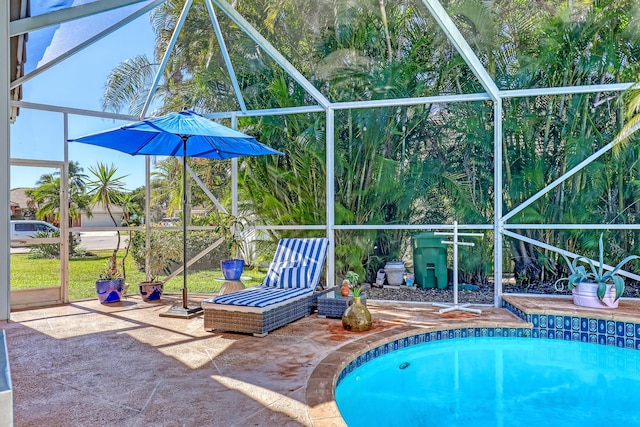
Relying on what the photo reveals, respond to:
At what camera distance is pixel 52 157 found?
6.93 meters

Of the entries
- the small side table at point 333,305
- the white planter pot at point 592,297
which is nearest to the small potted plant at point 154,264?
the small side table at point 333,305

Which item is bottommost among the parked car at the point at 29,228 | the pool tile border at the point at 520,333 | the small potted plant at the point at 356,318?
the pool tile border at the point at 520,333

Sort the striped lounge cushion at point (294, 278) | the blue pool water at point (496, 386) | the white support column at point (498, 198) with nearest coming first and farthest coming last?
the blue pool water at point (496, 386) < the striped lounge cushion at point (294, 278) < the white support column at point (498, 198)

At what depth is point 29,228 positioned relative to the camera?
6.83 m

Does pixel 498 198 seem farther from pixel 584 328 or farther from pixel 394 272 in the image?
pixel 394 272

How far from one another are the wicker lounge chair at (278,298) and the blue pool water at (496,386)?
123 cm

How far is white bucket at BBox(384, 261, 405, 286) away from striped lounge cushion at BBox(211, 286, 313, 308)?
2275 millimetres

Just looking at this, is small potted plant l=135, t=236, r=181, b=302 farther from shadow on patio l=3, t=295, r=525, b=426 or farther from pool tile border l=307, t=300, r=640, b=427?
pool tile border l=307, t=300, r=640, b=427

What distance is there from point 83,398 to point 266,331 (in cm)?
197

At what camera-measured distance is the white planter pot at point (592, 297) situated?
5.45m

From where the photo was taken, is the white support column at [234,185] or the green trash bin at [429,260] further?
the white support column at [234,185]

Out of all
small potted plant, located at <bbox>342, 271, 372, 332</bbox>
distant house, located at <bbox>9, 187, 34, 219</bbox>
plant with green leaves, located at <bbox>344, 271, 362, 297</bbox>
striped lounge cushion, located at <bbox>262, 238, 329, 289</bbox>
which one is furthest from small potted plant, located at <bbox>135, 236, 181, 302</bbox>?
small potted plant, located at <bbox>342, 271, 372, 332</bbox>

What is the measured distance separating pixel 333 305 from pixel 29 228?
4.86 metres

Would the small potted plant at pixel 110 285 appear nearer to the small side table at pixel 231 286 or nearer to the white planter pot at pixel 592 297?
the small side table at pixel 231 286
